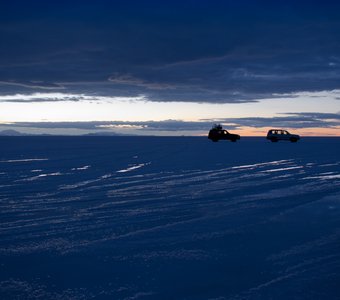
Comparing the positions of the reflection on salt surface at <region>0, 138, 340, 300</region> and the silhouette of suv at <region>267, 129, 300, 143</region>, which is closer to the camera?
the reflection on salt surface at <region>0, 138, 340, 300</region>

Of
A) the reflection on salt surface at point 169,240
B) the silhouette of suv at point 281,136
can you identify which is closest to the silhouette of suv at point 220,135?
the silhouette of suv at point 281,136

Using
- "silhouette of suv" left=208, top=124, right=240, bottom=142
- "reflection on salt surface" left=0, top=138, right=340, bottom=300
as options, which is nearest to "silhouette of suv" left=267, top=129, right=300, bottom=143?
"silhouette of suv" left=208, top=124, right=240, bottom=142

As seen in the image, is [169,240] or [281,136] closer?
[169,240]

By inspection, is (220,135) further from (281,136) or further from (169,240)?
(169,240)

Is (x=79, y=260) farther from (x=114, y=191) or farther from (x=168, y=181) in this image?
(x=168, y=181)

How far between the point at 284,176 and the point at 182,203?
6737mm

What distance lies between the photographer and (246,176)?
15.7 meters

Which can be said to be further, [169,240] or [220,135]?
[220,135]

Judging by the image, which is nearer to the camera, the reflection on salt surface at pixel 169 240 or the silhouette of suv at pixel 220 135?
the reflection on salt surface at pixel 169 240

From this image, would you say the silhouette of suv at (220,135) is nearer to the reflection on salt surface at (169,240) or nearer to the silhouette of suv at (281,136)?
the silhouette of suv at (281,136)

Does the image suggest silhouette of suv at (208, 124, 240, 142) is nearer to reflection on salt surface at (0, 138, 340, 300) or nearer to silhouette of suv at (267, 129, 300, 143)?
silhouette of suv at (267, 129, 300, 143)

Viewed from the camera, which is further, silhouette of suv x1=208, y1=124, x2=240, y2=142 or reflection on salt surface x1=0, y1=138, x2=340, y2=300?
silhouette of suv x1=208, y1=124, x2=240, y2=142

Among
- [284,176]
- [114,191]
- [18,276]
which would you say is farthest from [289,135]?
[18,276]

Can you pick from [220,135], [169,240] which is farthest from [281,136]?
[169,240]
